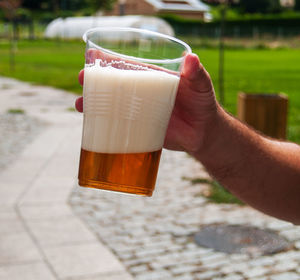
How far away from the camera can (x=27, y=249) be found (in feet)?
16.1

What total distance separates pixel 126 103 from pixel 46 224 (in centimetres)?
426

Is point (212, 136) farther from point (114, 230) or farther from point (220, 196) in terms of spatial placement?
point (220, 196)

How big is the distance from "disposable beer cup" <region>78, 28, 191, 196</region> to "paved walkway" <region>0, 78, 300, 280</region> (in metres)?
2.27

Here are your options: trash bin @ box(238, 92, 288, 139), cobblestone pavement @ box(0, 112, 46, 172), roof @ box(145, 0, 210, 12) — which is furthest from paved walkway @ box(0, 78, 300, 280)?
roof @ box(145, 0, 210, 12)

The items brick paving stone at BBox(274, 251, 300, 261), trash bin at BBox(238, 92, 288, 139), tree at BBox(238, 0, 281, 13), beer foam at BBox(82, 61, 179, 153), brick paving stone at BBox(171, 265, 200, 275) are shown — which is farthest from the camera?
tree at BBox(238, 0, 281, 13)

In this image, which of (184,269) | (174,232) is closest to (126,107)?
(184,269)

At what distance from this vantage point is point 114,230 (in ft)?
17.9

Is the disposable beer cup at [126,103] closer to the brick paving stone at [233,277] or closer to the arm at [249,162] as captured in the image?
the arm at [249,162]

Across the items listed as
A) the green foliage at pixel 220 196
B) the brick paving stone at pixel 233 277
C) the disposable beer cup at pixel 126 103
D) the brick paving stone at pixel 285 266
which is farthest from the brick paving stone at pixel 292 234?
the disposable beer cup at pixel 126 103

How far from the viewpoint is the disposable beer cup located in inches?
58.4

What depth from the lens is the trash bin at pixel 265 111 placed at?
25.5 feet

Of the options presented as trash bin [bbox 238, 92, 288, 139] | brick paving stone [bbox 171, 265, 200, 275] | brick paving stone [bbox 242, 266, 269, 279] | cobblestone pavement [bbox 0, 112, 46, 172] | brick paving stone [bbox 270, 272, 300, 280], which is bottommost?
cobblestone pavement [bbox 0, 112, 46, 172]

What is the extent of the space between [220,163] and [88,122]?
0.70 metres

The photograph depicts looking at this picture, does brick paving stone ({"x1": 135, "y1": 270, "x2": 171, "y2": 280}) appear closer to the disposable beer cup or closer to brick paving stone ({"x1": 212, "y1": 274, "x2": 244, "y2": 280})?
brick paving stone ({"x1": 212, "y1": 274, "x2": 244, "y2": 280})
